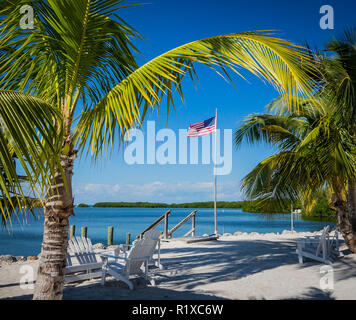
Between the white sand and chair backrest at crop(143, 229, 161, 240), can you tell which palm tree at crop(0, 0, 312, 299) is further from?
chair backrest at crop(143, 229, 161, 240)

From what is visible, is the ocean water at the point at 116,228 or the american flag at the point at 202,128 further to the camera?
the ocean water at the point at 116,228

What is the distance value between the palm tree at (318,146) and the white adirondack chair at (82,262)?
4836 mm

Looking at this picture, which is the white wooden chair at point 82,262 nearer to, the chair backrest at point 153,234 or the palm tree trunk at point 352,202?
the chair backrest at point 153,234

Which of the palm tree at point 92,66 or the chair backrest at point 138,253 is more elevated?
the palm tree at point 92,66

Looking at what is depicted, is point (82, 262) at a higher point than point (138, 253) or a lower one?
lower

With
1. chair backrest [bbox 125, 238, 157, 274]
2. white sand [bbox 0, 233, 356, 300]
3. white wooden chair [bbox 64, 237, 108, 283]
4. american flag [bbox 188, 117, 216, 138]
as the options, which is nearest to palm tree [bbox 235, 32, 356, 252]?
white sand [bbox 0, 233, 356, 300]

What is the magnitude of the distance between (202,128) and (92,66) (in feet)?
40.5

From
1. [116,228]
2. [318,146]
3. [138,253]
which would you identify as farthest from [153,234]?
[116,228]

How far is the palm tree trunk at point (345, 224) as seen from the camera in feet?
29.4

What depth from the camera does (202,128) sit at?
52.2ft

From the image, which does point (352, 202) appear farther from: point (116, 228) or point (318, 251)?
point (116, 228)

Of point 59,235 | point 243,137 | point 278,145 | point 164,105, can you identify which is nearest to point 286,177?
point 278,145

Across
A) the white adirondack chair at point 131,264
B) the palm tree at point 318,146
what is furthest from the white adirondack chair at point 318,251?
the white adirondack chair at point 131,264

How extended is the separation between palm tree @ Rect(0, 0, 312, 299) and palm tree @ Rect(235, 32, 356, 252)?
2.93 metres
